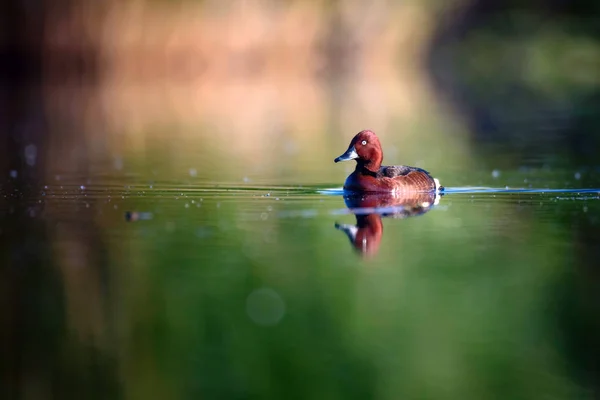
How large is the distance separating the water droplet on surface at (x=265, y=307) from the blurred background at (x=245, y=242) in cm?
7

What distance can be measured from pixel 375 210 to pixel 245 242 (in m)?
1.85

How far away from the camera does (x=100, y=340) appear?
525 cm

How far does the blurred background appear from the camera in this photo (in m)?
4.86

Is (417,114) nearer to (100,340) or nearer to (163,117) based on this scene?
(163,117)

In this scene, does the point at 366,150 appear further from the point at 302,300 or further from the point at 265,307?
the point at 265,307

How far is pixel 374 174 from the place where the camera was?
1020 cm

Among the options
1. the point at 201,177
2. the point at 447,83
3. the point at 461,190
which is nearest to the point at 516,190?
the point at 461,190

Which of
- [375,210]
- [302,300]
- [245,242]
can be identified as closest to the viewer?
[302,300]

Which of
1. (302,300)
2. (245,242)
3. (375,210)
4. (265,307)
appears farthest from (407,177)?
(265,307)

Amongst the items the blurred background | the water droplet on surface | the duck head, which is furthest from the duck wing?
the water droplet on surface

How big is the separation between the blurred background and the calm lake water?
0.06ft

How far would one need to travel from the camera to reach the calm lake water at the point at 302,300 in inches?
187

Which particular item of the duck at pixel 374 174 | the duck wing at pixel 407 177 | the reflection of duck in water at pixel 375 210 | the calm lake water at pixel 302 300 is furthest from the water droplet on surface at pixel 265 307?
the duck wing at pixel 407 177

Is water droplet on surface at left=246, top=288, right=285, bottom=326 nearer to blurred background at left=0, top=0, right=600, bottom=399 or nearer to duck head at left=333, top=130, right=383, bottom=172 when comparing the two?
blurred background at left=0, top=0, right=600, bottom=399
